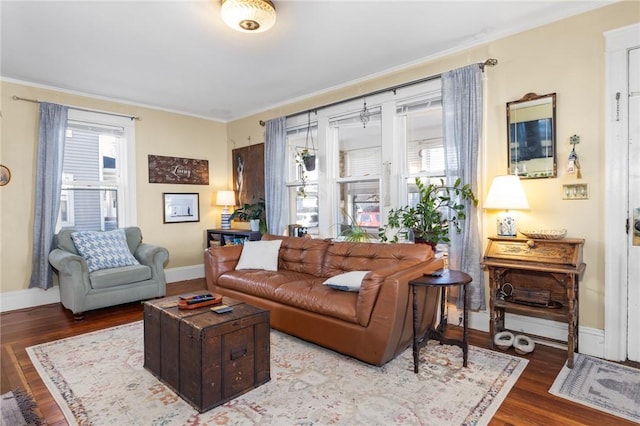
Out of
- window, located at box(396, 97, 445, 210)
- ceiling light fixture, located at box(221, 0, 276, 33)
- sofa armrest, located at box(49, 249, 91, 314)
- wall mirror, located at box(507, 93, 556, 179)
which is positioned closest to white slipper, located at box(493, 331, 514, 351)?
wall mirror, located at box(507, 93, 556, 179)

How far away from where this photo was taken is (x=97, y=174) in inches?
190

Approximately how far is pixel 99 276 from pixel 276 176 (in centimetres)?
246

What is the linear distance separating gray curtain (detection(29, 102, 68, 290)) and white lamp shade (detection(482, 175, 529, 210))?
476cm

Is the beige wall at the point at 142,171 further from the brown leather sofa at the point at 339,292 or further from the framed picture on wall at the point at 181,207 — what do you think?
the brown leather sofa at the point at 339,292

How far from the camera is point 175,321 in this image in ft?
7.13

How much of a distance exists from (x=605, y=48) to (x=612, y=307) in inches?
76.5

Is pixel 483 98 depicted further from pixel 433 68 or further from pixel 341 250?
pixel 341 250

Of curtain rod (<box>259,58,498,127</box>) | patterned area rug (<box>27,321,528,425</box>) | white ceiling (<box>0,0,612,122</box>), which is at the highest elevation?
white ceiling (<box>0,0,612,122</box>)

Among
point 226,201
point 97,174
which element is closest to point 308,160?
point 226,201

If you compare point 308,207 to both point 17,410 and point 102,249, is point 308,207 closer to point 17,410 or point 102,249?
point 102,249

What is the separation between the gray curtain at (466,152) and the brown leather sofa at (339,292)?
40 centimetres

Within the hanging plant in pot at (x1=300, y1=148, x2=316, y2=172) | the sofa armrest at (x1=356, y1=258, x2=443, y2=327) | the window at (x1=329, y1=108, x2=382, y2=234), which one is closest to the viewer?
the sofa armrest at (x1=356, y1=258, x2=443, y2=327)

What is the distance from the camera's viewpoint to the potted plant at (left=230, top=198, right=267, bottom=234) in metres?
5.31

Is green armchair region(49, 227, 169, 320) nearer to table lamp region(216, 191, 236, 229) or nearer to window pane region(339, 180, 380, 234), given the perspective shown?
table lamp region(216, 191, 236, 229)
